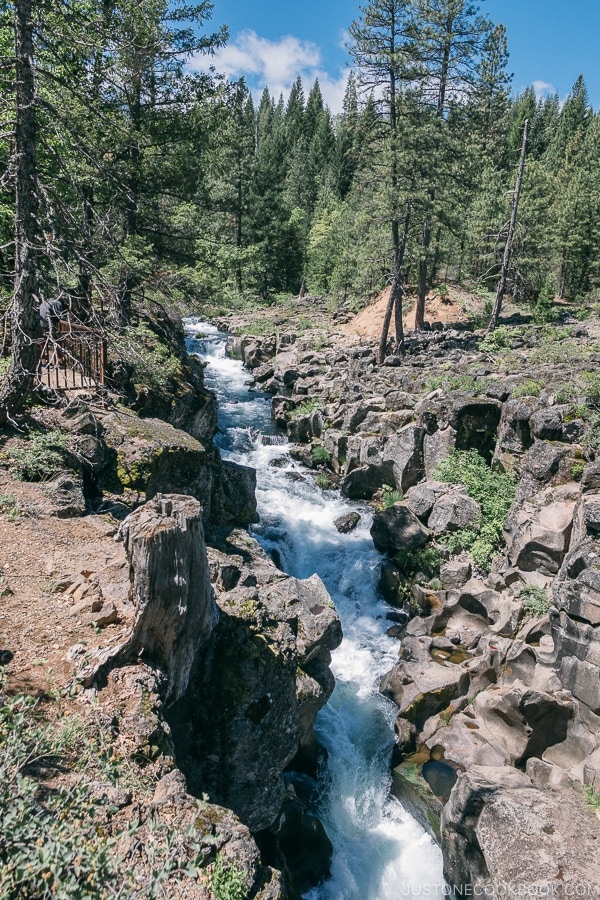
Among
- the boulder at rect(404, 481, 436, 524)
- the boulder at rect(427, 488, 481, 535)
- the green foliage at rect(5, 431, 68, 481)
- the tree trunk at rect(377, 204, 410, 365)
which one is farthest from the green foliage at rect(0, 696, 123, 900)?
the tree trunk at rect(377, 204, 410, 365)

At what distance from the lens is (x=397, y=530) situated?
49.8 feet

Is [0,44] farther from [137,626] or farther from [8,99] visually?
[137,626]

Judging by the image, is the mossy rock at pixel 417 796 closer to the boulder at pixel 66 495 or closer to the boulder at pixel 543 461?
the boulder at pixel 543 461

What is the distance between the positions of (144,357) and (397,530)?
8.61 metres

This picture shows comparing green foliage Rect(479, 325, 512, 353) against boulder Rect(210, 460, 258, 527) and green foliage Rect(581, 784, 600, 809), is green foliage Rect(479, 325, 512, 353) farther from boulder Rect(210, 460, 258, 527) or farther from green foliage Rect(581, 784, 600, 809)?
green foliage Rect(581, 784, 600, 809)

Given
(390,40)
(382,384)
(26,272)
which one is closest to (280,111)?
(390,40)

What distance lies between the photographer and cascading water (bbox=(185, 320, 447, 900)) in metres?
8.62

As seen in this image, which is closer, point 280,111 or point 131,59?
point 131,59

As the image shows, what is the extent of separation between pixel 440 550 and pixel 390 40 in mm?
21570

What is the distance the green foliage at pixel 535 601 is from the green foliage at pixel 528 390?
20.6ft

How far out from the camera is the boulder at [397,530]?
48.9 feet

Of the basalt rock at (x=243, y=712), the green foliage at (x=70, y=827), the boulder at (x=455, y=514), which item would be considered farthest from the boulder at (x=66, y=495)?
the boulder at (x=455, y=514)

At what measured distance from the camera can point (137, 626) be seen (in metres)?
5.27

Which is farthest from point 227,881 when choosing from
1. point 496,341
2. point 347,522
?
point 496,341
